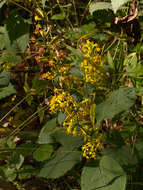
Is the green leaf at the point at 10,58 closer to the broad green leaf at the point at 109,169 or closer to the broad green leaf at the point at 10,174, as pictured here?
the broad green leaf at the point at 10,174

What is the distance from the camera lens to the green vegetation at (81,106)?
0.97m

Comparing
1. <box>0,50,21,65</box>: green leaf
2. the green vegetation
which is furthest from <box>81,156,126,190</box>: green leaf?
<box>0,50,21,65</box>: green leaf

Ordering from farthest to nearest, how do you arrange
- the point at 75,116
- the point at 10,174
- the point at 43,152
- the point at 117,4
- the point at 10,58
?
the point at 10,58, the point at 10,174, the point at 43,152, the point at 75,116, the point at 117,4

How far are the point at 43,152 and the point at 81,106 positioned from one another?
35cm

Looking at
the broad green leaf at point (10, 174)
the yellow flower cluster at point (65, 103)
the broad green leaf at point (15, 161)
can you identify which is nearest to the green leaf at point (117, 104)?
the yellow flower cluster at point (65, 103)

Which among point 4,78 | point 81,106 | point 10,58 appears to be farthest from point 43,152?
point 10,58

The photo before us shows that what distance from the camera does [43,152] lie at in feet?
3.91

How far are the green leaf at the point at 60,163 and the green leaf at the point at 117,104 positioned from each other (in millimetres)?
235

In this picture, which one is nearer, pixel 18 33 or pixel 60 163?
pixel 60 163

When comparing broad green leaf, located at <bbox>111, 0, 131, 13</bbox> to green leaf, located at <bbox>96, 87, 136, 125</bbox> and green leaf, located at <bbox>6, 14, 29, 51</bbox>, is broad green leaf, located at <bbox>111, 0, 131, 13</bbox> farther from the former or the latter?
green leaf, located at <bbox>6, 14, 29, 51</bbox>

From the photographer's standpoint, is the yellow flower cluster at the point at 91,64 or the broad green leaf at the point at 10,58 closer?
the yellow flower cluster at the point at 91,64

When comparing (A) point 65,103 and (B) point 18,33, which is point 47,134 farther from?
(B) point 18,33

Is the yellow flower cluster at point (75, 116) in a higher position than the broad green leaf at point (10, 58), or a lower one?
lower

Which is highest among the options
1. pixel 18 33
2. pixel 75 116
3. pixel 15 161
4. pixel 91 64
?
pixel 18 33
